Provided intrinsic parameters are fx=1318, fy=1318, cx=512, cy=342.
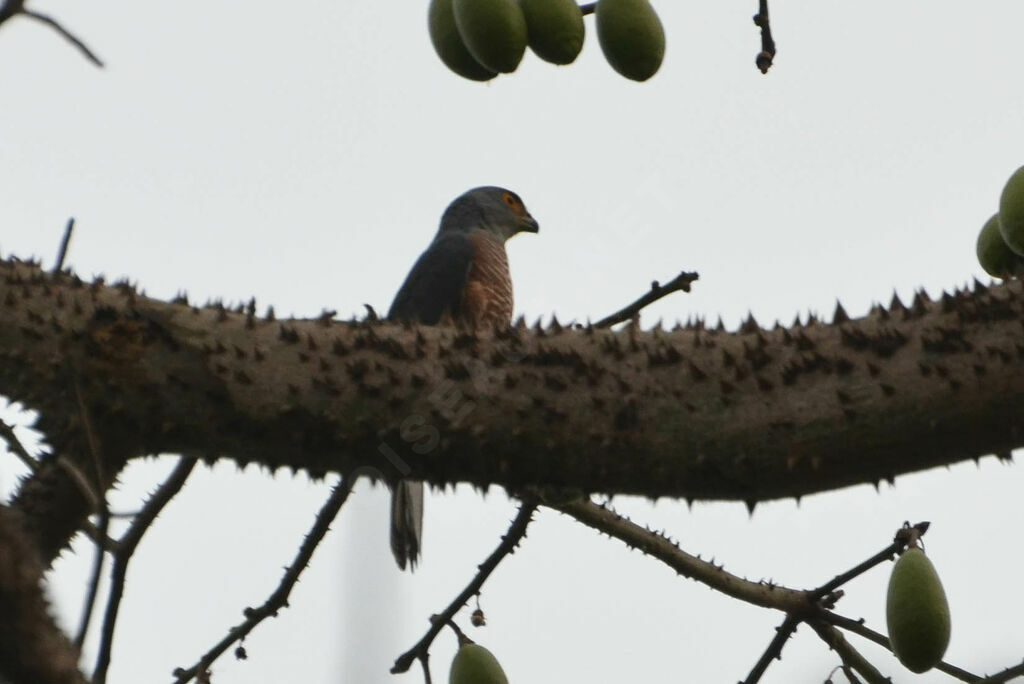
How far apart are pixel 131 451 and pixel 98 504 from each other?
380 mm

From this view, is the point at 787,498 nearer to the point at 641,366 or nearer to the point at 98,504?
the point at 641,366

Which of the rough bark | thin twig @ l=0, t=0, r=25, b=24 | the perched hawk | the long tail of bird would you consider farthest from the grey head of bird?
thin twig @ l=0, t=0, r=25, b=24

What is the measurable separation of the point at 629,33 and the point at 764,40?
1.52 ft

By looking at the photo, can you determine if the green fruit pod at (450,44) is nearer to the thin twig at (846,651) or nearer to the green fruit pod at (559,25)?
the green fruit pod at (559,25)

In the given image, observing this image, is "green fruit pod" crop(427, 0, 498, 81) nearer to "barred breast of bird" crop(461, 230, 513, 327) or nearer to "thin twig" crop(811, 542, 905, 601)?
"thin twig" crop(811, 542, 905, 601)

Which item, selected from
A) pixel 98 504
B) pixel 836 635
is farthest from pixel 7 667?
pixel 836 635

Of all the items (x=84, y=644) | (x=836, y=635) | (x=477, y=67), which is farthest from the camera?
(x=836, y=635)

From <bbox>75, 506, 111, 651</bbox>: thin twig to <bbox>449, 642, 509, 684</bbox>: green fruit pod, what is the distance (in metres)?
1.38

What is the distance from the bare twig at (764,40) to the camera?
2941mm

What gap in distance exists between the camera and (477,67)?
2740mm

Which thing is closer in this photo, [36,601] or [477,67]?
[36,601]

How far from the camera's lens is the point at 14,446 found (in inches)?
114

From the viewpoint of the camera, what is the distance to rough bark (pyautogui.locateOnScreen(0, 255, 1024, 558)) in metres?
1.81

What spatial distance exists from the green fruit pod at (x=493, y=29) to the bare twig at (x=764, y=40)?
642 mm
